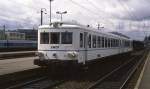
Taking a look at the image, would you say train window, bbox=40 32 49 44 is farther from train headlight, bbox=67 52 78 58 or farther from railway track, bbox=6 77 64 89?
railway track, bbox=6 77 64 89

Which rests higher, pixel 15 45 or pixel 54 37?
pixel 54 37

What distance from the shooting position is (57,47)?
17.4 metres

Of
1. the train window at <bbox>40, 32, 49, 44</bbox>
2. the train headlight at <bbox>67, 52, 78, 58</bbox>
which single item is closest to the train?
the train window at <bbox>40, 32, 49, 44</bbox>

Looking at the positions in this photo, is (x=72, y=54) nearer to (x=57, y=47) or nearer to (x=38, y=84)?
(x=57, y=47)

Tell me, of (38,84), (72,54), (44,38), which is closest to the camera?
(38,84)

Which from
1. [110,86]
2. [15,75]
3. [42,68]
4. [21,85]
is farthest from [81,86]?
[42,68]

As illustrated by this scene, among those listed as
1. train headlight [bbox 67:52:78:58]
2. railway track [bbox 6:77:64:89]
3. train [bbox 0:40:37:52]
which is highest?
train [bbox 0:40:37:52]

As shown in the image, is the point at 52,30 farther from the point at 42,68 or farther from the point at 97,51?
the point at 97,51

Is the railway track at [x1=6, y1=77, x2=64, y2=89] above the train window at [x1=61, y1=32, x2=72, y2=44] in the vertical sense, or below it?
below

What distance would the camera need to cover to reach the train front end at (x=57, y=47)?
55.6 feet

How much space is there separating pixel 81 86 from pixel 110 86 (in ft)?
4.82

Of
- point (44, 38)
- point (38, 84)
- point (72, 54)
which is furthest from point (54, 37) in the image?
point (38, 84)

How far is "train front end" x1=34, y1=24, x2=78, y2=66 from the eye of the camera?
16938 millimetres

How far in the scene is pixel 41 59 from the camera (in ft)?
56.9
